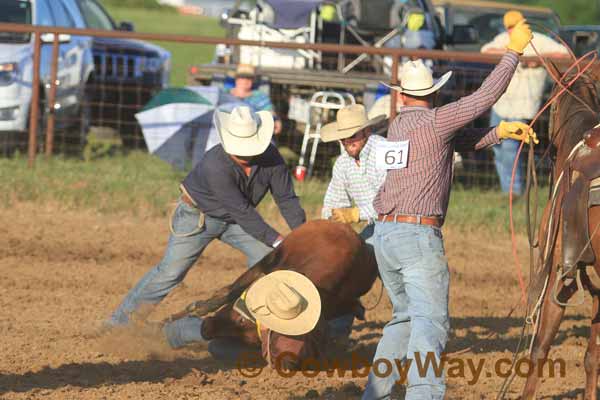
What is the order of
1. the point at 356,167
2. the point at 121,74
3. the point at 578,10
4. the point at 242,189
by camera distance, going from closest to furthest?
the point at 242,189 → the point at 356,167 → the point at 121,74 → the point at 578,10

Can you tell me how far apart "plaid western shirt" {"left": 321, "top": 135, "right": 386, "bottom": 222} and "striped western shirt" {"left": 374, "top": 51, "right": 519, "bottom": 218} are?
1504 millimetres

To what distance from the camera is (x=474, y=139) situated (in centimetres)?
578

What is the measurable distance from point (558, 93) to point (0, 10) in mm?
8728

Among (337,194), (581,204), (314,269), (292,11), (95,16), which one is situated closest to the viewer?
(581,204)

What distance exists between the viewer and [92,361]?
6.62 meters

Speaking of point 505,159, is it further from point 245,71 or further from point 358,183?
point 358,183

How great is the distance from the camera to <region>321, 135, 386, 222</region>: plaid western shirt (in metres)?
7.10

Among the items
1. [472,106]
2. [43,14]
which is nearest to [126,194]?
[43,14]

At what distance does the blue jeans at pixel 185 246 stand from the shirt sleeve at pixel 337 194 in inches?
21.8

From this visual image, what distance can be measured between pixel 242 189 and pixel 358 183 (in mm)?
798

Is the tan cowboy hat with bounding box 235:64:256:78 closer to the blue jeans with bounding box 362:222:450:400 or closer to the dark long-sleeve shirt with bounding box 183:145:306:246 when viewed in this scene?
the dark long-sleeve shirt with bounding box 183:145:306:246

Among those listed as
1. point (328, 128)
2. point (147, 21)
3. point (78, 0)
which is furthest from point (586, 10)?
point (328, 128)

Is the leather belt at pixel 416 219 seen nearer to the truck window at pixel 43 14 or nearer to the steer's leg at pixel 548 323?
the steer's leg at pixel 548 323

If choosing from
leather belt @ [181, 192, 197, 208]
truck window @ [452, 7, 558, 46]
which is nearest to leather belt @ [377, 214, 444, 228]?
leather belt @ [181, 192, 197, 208]
